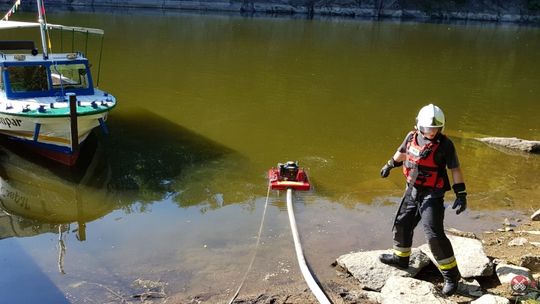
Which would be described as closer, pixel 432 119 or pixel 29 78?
pixel 432 119

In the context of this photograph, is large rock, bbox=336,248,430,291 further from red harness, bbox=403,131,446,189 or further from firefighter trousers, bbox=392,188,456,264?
red harness, bbox=403,131,446,189

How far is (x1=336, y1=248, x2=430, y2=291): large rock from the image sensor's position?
5.97m

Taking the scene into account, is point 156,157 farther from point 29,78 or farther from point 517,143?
point 517,143

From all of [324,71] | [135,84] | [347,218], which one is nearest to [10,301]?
[347,218]

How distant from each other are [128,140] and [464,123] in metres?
9.44

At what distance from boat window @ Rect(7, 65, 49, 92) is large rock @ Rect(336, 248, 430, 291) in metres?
7.82

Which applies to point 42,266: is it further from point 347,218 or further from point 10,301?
point 347,218

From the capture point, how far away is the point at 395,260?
607cm

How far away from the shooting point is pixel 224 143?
11.8 meters

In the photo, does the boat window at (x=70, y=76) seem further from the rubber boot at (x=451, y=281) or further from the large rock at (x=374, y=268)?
the rubber boot at (x=451, y=281)

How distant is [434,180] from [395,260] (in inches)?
47.4

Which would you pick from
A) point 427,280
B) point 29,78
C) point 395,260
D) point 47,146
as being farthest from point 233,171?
point 427,280

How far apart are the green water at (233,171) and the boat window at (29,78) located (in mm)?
1440

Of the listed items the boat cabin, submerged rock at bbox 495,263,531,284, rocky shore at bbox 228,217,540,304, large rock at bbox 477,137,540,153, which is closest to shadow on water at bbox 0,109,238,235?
the boat cabin
